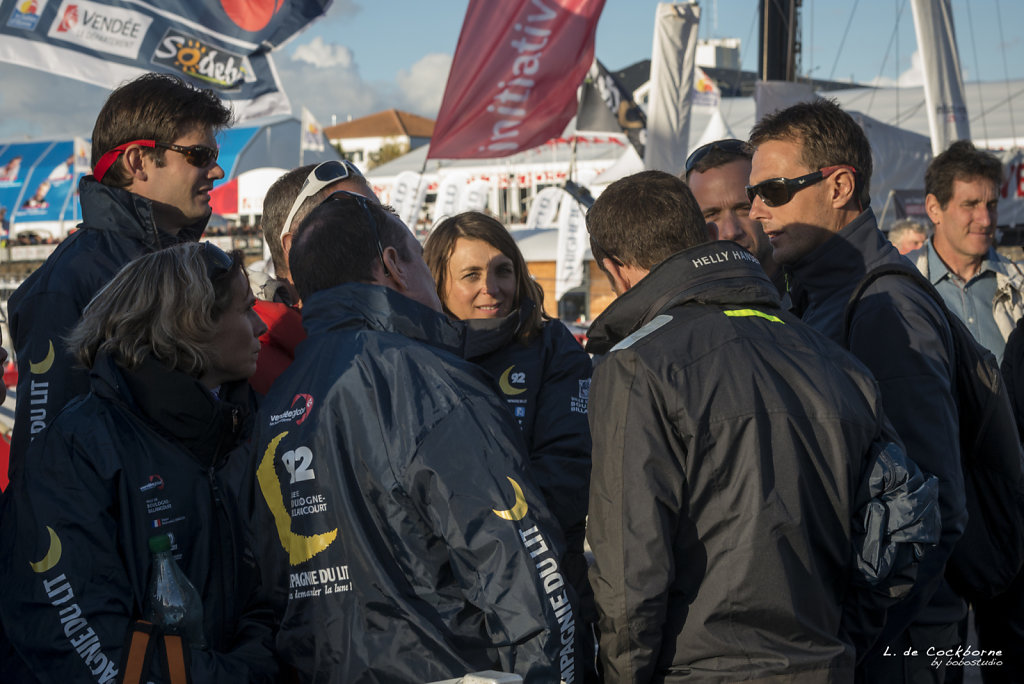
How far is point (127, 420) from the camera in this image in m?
2.37

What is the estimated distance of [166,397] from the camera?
2389 millimetres

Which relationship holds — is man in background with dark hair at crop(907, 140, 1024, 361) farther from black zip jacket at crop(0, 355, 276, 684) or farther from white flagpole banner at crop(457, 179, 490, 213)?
white flagpole banner at crop(457, 179, 490, 213)

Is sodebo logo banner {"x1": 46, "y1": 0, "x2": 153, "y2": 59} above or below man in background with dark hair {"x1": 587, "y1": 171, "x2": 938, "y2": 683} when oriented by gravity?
above

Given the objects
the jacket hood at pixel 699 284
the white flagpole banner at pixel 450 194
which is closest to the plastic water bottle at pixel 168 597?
the jacket hood at pixel 699 284

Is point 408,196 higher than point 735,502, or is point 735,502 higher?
point 408,196

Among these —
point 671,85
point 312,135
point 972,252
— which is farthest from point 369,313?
point 312,135

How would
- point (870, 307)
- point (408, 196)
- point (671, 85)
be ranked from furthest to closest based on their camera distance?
point (408, 196) → point (671, 85) → point (870, 307)

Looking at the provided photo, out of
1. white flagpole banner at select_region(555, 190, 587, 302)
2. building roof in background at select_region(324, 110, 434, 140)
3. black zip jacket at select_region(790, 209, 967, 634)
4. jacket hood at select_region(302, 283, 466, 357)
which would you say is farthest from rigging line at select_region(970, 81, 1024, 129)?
building roof in background at select_region(324, 110, 434, 140)

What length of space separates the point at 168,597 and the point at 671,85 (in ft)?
25.4

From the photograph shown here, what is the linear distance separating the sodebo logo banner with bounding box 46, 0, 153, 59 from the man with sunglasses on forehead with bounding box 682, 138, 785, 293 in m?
2.92

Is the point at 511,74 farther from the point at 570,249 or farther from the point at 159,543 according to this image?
the point at 570,249

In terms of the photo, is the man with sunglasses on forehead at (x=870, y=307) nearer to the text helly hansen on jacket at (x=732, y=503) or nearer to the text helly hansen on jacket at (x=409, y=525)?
the text helly hansen on jacket at (x=732, y=503)

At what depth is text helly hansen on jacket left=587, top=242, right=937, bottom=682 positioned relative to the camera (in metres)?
2.12

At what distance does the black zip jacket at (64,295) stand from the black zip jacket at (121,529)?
50 cm
